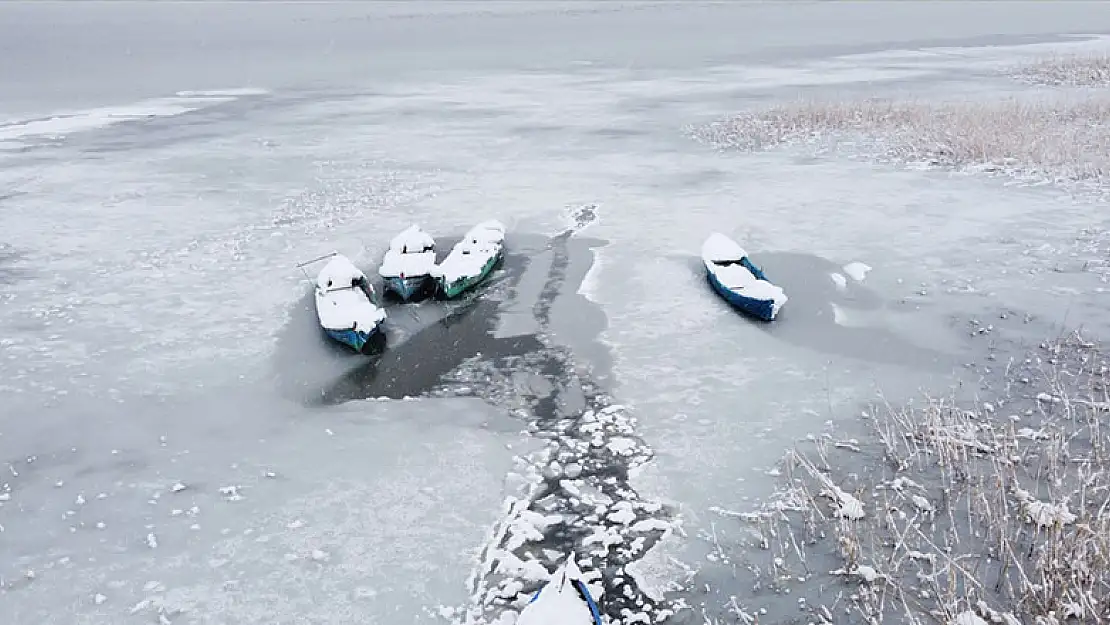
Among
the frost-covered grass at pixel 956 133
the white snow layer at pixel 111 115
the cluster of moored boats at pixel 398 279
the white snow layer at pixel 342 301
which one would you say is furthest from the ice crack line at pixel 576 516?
the white snow layer at pixel 111 115

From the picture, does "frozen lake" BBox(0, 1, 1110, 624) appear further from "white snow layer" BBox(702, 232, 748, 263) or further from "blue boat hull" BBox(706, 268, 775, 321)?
"white snow layer" BBox(702, 232, 748, 263)

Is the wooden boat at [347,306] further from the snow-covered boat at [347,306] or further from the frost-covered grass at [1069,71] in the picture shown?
the frost-covered grass at [1069,71]

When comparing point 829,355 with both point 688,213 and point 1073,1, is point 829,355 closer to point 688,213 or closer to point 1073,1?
point 688,213

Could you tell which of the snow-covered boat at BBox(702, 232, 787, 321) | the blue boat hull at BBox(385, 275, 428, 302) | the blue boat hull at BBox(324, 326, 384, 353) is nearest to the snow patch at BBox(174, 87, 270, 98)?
the blue boat hull at BBox(385, 275, 428, 302)

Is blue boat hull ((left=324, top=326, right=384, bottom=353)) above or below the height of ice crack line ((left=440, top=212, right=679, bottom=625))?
above

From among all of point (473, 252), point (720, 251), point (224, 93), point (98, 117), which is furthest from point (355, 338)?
point (224, 93)

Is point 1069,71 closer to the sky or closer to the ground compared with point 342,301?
closer to the ground

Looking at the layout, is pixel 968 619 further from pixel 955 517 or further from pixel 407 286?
pixel 407 286
